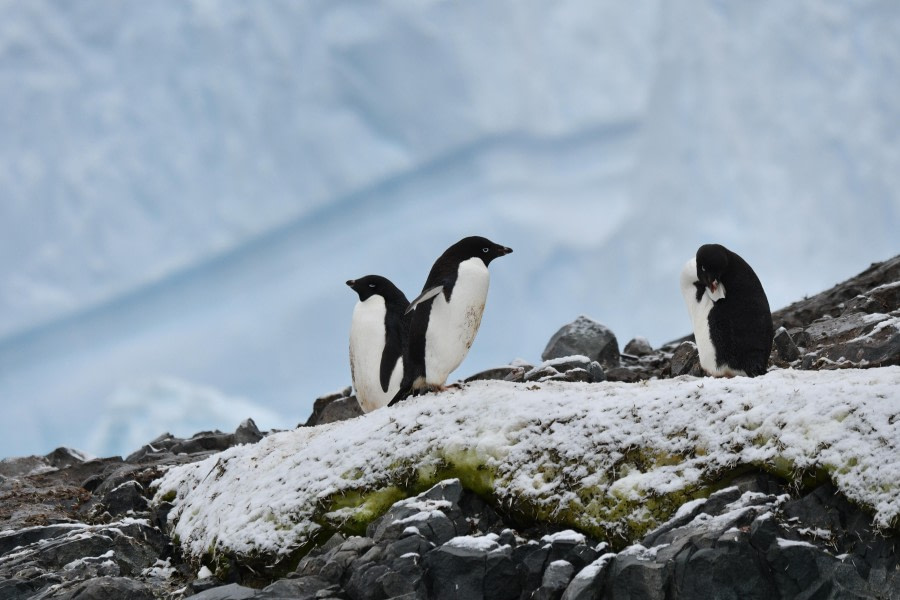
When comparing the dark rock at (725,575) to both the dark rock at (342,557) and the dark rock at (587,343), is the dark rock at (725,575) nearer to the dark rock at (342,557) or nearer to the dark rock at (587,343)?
the dark rock at (342,557)

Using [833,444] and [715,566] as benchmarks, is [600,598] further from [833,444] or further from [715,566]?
[833,444]

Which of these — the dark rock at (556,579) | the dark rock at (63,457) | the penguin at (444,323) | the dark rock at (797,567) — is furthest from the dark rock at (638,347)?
the dark rock at (797,567)

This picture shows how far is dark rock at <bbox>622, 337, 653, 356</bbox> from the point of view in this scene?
20125 mm

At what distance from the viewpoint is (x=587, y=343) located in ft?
60.5

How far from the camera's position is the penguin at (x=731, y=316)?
37.0 ft

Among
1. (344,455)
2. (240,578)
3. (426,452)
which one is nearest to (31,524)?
(240,578)

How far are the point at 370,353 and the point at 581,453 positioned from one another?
193 inches

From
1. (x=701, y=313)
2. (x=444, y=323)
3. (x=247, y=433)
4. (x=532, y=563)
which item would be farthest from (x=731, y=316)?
(x=247, y=433)

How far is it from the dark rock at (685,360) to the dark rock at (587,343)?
233 cm

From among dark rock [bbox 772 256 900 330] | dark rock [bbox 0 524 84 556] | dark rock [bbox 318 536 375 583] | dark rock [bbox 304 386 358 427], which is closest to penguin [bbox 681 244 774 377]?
dark rock [bbox 318 536 375 583]

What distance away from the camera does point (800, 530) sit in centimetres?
722

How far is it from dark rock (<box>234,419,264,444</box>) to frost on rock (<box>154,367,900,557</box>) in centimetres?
481

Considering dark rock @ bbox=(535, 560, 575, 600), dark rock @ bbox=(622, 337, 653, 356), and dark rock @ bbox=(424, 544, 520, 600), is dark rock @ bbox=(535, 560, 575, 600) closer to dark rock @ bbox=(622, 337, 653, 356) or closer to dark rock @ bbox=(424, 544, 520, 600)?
dark rock @ bbox=(424, 544, 520, 600)

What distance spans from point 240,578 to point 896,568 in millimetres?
5880
